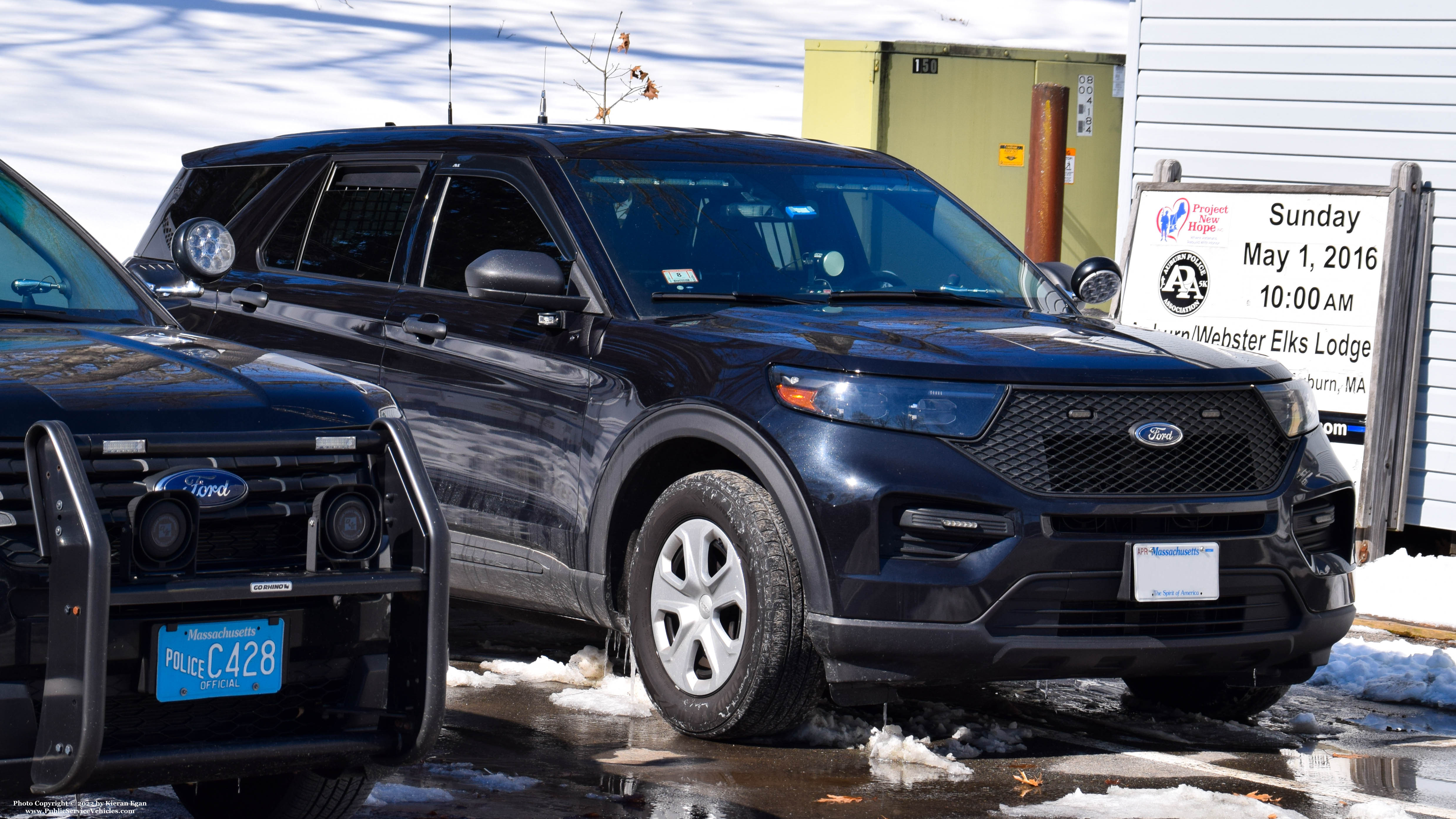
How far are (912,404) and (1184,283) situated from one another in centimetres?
530

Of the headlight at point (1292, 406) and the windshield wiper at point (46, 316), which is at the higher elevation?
the windshield wiper at point (46, 316)

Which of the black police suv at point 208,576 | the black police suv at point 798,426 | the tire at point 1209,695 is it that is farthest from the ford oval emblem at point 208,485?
the tire at point 1209,695

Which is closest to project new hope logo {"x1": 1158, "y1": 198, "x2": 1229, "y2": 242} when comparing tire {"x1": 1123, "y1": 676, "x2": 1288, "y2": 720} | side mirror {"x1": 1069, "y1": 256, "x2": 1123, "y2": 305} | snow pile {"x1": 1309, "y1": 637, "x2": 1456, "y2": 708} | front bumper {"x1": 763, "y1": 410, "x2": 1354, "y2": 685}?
side mirror {"x1": 1069, "y1": 256, "x2": 1123, "y2": 305}

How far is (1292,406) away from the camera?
→ 5.52 meters

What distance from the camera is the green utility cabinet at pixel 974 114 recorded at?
13.5 m

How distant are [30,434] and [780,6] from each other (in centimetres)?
2450

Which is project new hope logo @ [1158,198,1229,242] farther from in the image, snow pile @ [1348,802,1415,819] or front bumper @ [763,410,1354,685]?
snow pile @ [1348,802,1415,819]

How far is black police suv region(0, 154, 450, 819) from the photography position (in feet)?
10.9

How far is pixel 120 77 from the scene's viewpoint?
24547mm

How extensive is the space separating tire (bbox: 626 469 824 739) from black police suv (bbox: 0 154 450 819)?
134cm

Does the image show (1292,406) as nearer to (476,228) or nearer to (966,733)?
→ (966,733)

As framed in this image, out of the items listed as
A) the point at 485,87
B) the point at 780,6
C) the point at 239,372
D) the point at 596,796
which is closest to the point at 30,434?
the point at 239,372

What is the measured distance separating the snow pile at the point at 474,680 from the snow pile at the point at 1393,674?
2.84m

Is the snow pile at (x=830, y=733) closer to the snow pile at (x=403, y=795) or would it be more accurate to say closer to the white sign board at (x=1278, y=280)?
the snow pile at (x=403, y=795)
